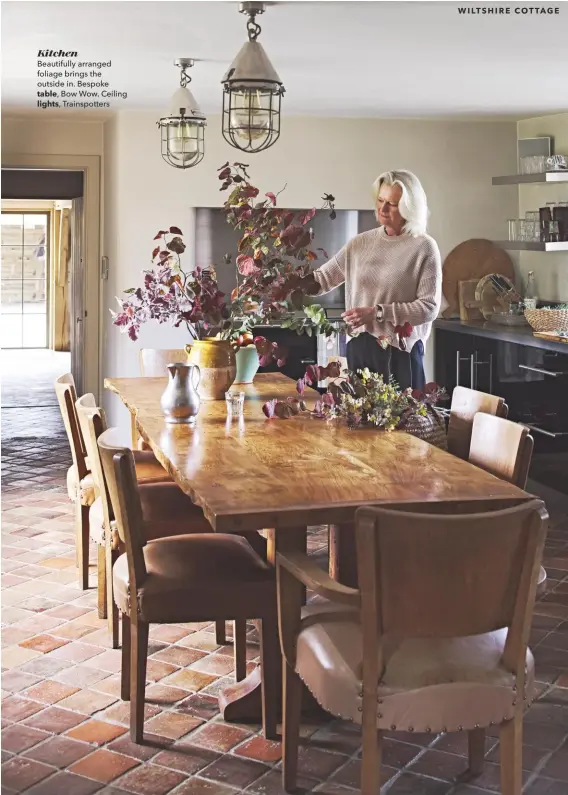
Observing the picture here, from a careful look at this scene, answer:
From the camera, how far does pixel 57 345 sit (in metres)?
15.4

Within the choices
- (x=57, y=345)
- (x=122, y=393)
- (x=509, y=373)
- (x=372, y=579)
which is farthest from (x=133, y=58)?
(x=57, y=345)

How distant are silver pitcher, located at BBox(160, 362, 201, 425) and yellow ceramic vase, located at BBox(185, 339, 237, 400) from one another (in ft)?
1.13

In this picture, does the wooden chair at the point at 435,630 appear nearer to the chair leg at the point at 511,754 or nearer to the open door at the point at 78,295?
the chair leg at the point at 511,754

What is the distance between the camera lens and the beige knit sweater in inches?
165

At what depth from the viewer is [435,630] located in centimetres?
205

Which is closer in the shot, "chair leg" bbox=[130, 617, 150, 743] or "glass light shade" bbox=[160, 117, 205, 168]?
"chair leg" bbox=[130, 617, 150, 743]

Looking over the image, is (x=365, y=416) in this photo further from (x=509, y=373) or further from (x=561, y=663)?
(x=509, y=373)

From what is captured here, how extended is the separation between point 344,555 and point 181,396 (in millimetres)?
827

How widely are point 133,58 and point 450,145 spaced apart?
11.1 ft

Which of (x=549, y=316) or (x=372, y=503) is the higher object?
(x=549, y=316)

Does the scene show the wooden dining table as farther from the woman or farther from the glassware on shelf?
the glassware on shelf

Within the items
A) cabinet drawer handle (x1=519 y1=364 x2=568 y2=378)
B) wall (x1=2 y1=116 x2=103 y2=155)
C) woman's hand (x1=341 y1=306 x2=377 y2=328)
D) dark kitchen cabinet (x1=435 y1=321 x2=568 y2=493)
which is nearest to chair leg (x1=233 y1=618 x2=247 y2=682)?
woman's hand (x1=341 y1=306 x2=377 y2=328)

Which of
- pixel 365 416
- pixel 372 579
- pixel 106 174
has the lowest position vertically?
pixel 372 579

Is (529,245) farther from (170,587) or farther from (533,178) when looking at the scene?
(170,587)
